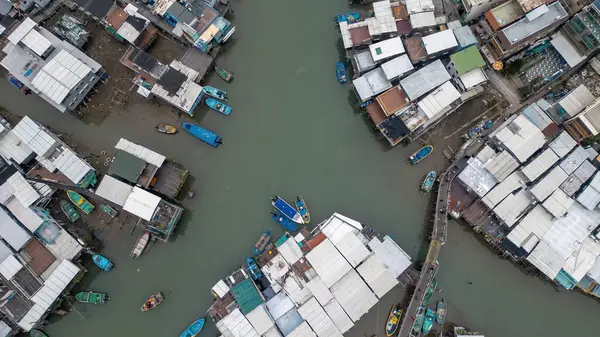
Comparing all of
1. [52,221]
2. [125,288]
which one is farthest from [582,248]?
[52,221]

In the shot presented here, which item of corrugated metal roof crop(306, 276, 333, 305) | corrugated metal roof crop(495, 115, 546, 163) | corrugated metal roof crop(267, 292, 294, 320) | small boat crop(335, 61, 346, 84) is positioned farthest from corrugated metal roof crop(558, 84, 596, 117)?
corrugated metal roof crop(267, 292, 294, 320)

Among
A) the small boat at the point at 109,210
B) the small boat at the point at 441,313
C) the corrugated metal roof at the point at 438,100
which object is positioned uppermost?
the small boat at the point at 109,210

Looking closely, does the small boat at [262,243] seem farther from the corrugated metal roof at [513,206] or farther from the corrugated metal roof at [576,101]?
the corrugated metal roof at [576,101]

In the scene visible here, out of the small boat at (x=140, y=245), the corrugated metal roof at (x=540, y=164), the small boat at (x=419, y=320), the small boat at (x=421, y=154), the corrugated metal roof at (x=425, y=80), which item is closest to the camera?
the corrugated metal roof at (x=540, y=164)

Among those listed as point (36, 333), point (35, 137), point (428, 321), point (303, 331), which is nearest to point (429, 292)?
point (428, 321)

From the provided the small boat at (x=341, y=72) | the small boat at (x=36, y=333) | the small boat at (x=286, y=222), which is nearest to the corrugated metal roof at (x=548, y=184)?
the small boat at (x=341, y=72)

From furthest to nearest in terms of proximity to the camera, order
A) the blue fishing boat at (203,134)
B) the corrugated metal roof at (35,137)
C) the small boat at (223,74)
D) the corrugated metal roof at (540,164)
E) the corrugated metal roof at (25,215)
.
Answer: the small boat at (223,74) < the blue fishing boat at (203,134) < the corrugated metal roof at (35,137) < the corrugated metal roof at (25,215) < the corrugated metal roof at (540,164)

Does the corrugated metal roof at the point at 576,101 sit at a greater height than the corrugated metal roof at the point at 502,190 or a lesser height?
greater
